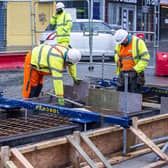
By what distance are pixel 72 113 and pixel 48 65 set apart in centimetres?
178

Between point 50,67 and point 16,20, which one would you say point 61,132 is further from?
point 16,20

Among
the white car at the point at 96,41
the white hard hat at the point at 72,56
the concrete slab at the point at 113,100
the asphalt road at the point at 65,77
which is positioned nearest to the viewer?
the concrete slab at the point at 113,100

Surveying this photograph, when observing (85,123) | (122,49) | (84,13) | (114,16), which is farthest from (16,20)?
(114,16)

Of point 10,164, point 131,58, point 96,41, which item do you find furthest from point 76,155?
point 96,41

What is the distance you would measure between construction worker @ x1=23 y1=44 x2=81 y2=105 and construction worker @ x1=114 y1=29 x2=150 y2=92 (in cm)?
85

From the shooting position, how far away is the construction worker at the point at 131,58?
9594 mm

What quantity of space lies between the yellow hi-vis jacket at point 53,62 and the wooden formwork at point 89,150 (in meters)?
1.69

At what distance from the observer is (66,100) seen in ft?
30.4

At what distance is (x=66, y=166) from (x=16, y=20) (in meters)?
11.8

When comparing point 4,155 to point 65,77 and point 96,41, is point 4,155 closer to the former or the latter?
point 65,77

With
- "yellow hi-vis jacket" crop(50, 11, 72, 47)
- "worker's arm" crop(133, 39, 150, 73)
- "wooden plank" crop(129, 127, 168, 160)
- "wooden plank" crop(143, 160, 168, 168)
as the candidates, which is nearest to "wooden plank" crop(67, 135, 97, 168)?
"wooden plank" crop(143, 160, 168, 168)

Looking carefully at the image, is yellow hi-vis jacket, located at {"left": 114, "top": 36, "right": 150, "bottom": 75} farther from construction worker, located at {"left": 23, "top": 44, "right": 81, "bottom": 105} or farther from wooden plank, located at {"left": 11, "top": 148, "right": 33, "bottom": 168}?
wooden plank, located at {"left": 11, "top": 148, "right": 33, "bottom": 168}

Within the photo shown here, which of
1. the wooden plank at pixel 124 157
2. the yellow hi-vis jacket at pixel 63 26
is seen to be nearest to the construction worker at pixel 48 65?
the wooden plank at pixel 124 157

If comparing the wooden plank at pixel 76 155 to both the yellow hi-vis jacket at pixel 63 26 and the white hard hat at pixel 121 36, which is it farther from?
the yellow hi-vis jacket at pixel 63 26
